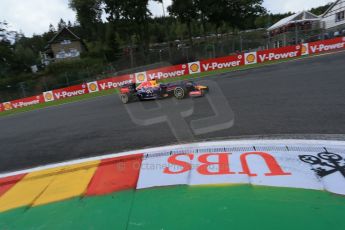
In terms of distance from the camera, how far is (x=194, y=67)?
74.9ft

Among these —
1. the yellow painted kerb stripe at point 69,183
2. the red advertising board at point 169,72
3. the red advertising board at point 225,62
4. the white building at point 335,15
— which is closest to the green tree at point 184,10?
the white building at point 335,15

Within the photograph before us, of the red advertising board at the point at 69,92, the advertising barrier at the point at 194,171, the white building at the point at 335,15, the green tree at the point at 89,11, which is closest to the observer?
the advertising barrier at the point at 194,171

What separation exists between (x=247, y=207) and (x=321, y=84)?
26.8ft

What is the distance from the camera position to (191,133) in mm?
6836

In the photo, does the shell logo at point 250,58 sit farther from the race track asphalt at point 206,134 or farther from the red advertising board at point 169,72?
the race track asphalt at point 206,134

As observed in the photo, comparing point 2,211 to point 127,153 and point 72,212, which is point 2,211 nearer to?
point 72,212

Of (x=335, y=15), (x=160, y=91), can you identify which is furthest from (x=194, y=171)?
(x=335, y=15)

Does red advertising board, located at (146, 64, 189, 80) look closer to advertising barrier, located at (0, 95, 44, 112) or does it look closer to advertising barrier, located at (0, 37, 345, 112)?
advertising barrier, located at (0, 37, 345, 112)

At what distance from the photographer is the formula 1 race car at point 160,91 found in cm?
1105

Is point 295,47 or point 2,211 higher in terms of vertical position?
point 295,47

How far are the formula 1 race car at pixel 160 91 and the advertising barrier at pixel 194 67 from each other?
8696 millimetres

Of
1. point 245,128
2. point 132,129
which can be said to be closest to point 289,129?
point 245,128

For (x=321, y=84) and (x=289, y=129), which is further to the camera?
(x=321, y=84)

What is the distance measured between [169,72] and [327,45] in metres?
11.5
